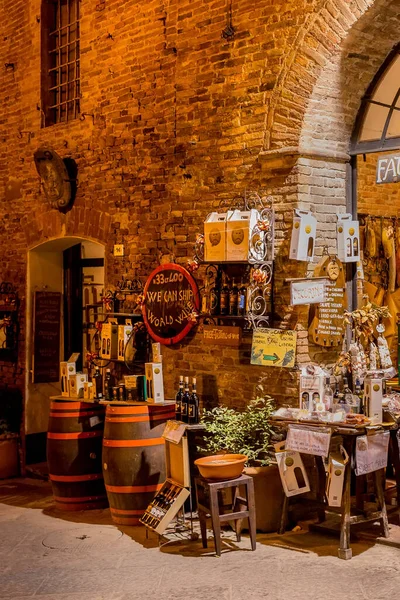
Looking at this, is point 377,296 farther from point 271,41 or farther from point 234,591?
point 234,591

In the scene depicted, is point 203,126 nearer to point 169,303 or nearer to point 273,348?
point 169,303

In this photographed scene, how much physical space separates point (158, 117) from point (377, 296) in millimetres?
2926

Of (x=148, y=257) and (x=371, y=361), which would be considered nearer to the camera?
(x=371, y=361)

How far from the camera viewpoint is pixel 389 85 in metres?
6.45

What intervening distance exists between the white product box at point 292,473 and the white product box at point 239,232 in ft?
5.05

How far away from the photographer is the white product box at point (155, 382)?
662cm

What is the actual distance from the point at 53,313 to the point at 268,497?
4341 mm

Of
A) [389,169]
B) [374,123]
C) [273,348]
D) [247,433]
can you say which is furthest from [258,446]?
[374,123]

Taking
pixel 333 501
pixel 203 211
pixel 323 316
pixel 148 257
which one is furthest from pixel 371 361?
pixel 148 257

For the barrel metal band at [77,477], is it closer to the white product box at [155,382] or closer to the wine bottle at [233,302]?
the white product box at [155,382]

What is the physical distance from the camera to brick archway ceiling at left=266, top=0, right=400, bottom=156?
6.00 meters

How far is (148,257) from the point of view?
7582 millimetres

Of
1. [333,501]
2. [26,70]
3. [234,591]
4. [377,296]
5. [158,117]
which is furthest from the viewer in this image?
[26,70]

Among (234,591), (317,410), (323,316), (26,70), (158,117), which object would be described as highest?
(26,70)
